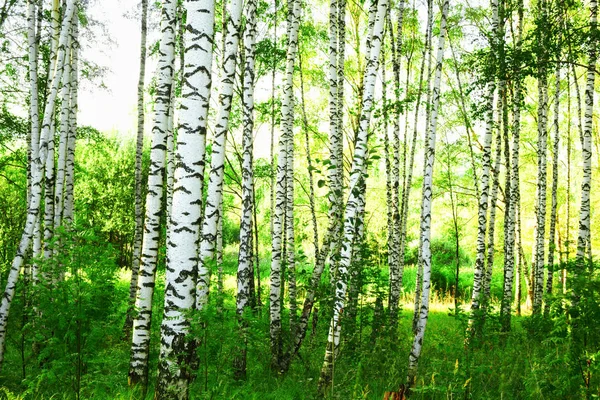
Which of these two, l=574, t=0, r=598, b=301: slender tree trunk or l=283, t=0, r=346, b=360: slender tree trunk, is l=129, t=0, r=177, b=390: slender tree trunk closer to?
l=283, t=0, r=346, b=360: slender tree trunk

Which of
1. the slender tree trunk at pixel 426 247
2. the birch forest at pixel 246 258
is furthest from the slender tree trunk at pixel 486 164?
the slender tree trunk at pixel 426 247

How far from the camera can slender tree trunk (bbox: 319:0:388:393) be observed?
14.2 ft

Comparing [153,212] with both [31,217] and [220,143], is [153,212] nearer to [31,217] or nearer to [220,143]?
[220,143]

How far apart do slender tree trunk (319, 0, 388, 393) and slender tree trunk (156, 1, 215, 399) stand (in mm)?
1600

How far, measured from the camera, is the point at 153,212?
473 cm

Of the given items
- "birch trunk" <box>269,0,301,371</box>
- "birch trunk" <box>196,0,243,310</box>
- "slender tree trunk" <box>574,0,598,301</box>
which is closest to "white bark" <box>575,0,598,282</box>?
"slender tree trunk" <box>574,0,598,301</box>

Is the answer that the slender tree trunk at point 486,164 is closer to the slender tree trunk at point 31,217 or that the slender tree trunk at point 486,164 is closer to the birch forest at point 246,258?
the birch forest at point 246,258

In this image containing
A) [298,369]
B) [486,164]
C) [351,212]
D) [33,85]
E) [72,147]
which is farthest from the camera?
[72,147]

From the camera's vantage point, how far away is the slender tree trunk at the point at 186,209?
10.7 feet

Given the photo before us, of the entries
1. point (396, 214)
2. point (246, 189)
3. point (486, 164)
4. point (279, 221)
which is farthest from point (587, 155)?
point (246, 189)

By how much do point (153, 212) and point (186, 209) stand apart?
165cm

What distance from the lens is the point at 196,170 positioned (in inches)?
131

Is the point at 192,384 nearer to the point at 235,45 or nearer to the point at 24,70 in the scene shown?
the point at 235,45

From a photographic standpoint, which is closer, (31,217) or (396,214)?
(31,217)
